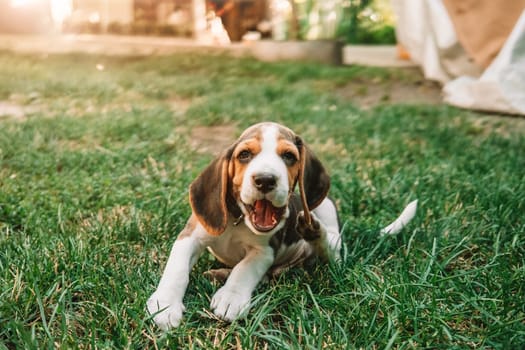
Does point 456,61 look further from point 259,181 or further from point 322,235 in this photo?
point 259,181

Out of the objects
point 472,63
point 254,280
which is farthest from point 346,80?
point 254,280

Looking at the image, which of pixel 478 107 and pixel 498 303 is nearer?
pixel 498 303

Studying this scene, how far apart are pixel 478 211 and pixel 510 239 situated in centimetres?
37

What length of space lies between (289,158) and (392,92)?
6068 mm

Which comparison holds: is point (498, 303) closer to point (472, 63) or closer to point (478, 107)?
point (478, 107)

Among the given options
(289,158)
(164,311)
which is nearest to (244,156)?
(289,158)

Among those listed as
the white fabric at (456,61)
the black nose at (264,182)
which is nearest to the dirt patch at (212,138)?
the black nose at (264,182)

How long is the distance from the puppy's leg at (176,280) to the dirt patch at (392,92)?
5.04m

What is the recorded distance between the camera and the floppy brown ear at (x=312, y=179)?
8.52 ft

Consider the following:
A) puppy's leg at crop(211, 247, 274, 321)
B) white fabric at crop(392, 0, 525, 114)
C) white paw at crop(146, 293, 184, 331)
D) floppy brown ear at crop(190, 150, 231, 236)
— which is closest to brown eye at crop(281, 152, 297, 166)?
floppy brown ear at crop(190, 150, 231, 236)

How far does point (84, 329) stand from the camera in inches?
85.0

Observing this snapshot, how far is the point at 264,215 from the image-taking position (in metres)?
2.41

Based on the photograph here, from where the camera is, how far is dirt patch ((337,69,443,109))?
7695mm

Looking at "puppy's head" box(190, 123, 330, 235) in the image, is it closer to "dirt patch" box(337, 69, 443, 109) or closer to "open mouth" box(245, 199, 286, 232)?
"open mouth" box(245, 199, 286, 232)
